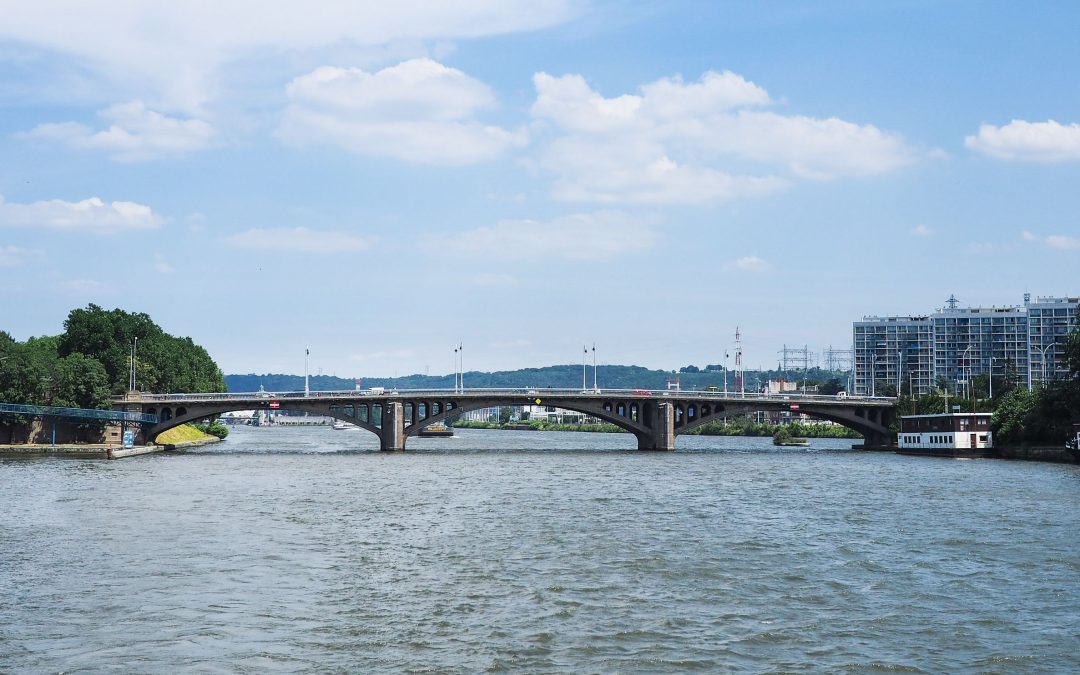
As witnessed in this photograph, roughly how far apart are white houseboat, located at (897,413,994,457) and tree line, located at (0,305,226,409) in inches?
4129

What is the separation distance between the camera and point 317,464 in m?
117

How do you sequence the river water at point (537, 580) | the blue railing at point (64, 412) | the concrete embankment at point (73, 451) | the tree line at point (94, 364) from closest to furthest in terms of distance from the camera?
the river water at point (537, 580) → the concrete embankment at point (73, 451) → the blue railing at point (64, 412) → the tree line at point (94, 364)

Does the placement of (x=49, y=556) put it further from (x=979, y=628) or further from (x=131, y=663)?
(x=979, y=628)

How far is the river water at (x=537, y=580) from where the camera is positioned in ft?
93.9

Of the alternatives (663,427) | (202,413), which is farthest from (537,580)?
(663,427)

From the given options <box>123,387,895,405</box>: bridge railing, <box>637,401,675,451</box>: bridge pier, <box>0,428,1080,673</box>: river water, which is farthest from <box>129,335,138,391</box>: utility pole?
<box>0,428,1080,673</box>: river water

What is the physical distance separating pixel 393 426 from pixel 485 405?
12.6 meters

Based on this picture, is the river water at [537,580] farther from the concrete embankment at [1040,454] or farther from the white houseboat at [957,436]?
the white houseboat at [957,436]

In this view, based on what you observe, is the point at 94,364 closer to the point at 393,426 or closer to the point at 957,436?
the point at 393,426

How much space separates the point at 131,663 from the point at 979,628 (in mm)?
23290

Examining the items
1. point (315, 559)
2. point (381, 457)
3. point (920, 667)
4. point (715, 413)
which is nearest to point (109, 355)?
point (381, 457)

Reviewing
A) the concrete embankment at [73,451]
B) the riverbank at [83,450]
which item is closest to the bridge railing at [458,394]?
the riverbank at [83,450]

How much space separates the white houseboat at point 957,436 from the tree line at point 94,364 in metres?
105

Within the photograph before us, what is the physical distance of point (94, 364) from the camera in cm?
14712
